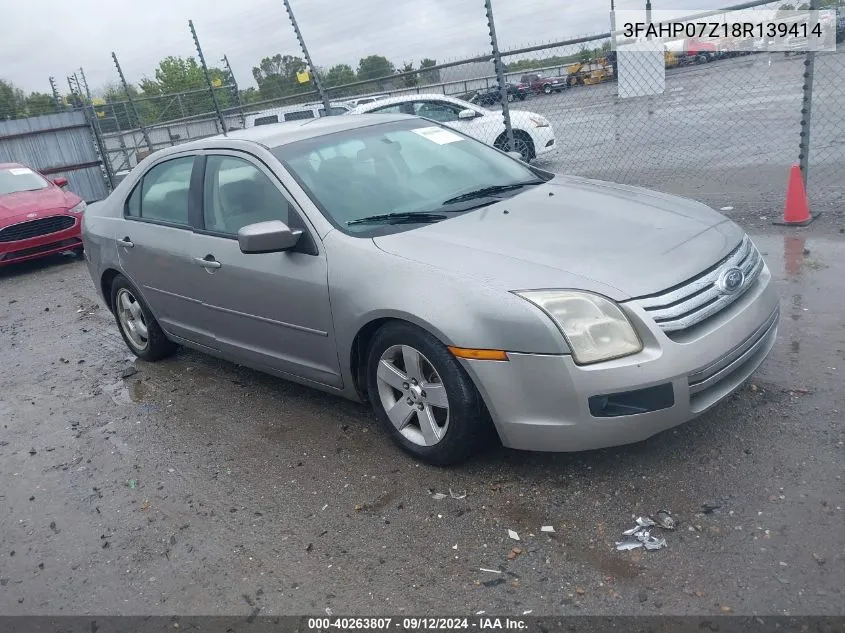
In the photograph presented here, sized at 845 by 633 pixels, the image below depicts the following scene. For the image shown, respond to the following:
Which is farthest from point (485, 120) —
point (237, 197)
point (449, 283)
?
point (449, 283)

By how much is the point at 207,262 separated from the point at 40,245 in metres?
7.30

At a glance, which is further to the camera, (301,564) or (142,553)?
(142,553)

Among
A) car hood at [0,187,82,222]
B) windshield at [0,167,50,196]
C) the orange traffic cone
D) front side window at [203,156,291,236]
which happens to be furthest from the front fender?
windshield at [0,167,50,196]

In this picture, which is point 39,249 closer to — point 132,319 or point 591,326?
point 132,319

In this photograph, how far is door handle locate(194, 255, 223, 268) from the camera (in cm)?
447

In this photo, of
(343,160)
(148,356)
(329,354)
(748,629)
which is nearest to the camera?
(748,629)

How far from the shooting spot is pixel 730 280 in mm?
3406

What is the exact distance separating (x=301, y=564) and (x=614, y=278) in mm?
1773

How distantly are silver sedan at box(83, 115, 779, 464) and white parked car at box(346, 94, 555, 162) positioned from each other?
280 inches

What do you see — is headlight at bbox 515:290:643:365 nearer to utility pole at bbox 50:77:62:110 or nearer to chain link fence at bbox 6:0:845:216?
chain link fence at bbox 6:0:845:216

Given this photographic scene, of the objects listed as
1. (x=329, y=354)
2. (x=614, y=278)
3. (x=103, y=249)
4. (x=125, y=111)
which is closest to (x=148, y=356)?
(x=103, y=249)

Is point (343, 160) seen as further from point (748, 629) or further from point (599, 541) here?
point (748, 629)

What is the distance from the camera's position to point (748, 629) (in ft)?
8.02

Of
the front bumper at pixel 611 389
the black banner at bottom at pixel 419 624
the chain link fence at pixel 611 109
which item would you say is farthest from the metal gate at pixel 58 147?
the front bumper at pixel 611 389
